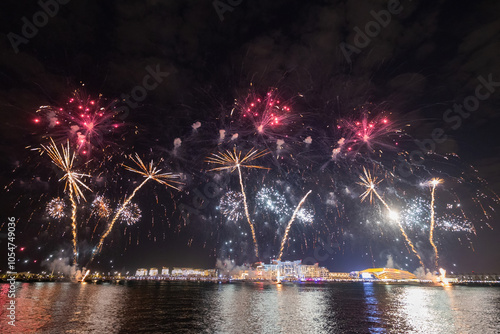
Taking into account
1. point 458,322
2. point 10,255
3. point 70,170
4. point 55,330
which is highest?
point 70,170

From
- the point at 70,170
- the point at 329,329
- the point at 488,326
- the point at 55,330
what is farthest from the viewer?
the point at 70,170

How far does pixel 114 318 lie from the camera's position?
21125 millimetres

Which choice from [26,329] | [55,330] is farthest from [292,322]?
[26,329]

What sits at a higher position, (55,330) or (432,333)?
(55,330)

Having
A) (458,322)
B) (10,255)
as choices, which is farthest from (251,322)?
(10,255)

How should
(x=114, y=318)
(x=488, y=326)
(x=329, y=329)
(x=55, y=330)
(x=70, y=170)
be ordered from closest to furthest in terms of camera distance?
(x=55, y=330), (x=329, y=329), (x=488, y=326), (x=114, y=318), (x=70, y=170)

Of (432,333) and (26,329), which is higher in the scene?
(26,329)

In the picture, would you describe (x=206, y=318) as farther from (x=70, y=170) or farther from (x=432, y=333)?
(x=70, y=170)

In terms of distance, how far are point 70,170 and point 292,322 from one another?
1479 inches

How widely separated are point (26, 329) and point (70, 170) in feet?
91.3

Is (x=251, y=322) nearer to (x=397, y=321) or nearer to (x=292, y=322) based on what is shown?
(x=292, y=322)

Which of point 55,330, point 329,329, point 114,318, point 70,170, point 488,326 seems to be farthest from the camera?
point 70,170

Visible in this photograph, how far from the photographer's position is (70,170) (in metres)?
39.3

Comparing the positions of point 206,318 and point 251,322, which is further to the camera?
point 206,318
